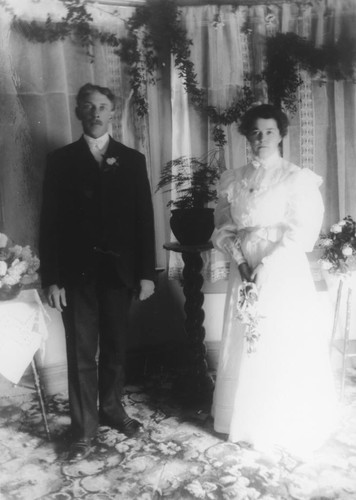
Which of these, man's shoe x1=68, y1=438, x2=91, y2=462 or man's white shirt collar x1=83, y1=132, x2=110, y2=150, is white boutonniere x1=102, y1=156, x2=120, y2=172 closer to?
man's white shirt collar x1=83, y1=132, x2=110, y2=150

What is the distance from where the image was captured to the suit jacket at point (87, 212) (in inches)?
92.7

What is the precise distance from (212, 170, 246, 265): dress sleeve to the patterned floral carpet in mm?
955

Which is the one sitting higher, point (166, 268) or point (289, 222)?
point (289, 222)

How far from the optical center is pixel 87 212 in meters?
2.36

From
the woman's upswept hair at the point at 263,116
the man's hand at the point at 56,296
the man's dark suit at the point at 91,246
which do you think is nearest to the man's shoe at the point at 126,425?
the man's dark suit at the point at 91,246

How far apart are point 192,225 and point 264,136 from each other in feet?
2.33

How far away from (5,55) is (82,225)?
1.29 m

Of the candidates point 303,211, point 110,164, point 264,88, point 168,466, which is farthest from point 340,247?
point 168,466

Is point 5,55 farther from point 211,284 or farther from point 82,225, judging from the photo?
point 211,284

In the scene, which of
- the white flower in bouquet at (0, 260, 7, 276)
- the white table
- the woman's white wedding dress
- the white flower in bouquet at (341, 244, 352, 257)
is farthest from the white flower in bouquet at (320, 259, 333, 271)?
the white flower in bouquet at (0, 260, 7, 276)

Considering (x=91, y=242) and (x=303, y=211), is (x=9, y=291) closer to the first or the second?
(x=91, y=242)

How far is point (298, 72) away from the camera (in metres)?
3.25

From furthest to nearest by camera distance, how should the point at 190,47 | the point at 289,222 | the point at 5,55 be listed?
the point at 190,47, the point at 5,55, the point at 289,222

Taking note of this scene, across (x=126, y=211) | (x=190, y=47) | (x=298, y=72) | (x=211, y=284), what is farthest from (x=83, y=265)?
(x=298, y=72)
